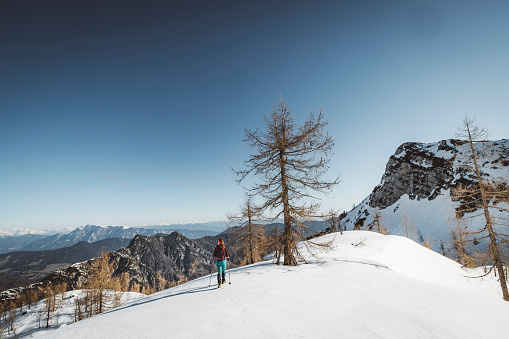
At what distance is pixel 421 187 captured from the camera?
9719 cm

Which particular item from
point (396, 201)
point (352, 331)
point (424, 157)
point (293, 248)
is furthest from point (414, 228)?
point (352, 331)

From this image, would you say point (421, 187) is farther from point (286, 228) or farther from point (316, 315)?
point (316, 315)

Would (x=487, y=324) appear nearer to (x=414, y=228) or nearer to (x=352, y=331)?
(x=352, y=331)

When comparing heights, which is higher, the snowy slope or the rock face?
the rock face

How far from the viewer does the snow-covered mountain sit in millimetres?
76312

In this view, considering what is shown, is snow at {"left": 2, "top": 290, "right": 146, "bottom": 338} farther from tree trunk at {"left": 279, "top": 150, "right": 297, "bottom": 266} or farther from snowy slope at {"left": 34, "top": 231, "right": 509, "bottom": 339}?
snowy slope at {"left": 34, "top": 231, "right": 509, "bottom": 339}

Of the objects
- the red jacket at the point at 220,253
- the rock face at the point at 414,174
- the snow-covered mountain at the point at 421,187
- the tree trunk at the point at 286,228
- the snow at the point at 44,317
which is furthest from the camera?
the rock face at the point at 414,174

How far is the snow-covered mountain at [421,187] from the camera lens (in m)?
76.3

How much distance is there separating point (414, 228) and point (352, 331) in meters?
94.1

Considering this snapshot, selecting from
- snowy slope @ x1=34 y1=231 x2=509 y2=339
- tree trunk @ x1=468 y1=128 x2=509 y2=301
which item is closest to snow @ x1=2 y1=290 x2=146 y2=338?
snowy slope @ x1=34 y1=231 x2=509 y2=339

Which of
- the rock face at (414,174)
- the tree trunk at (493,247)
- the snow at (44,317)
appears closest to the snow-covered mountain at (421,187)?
the rock face at (414,174)

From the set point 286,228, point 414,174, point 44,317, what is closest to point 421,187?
point 414,174

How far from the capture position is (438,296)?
605 cm

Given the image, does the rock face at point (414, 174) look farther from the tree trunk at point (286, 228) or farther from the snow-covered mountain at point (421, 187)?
the tree trunk at point (286, 228)
